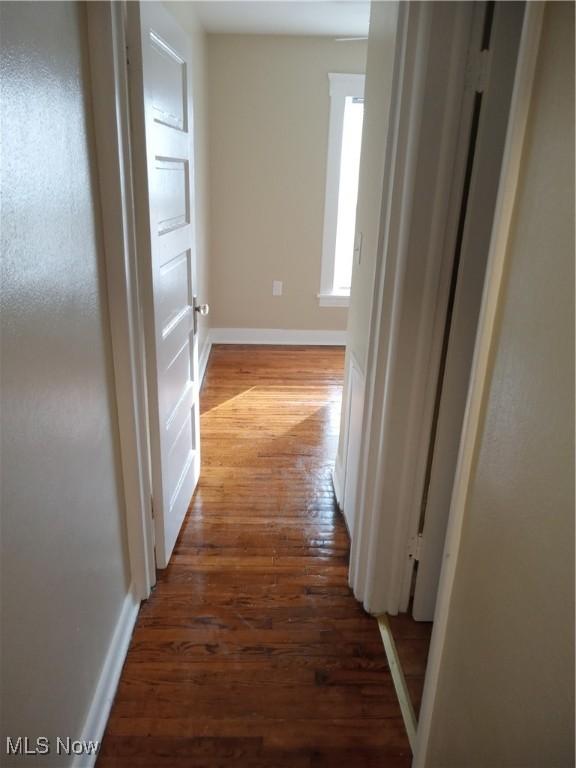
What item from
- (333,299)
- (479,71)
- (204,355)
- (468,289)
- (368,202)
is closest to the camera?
(479,71)

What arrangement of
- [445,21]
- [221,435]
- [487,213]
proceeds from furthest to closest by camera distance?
[221,435] < [487,213] < [445,21]

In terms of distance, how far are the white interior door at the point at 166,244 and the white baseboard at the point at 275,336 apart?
2.43 meters

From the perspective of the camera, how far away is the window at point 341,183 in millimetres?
4188

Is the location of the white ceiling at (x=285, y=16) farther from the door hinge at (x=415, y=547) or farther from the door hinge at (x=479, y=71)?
the door hinge at (x=415, y=547)

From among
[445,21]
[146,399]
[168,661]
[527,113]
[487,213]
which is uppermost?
[445,21]

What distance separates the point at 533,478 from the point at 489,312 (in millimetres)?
299

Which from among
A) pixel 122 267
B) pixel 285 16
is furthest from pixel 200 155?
pixel 122 267

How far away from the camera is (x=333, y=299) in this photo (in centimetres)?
474

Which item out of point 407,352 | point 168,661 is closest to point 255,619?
point 168,661

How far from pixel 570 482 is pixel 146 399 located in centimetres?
133

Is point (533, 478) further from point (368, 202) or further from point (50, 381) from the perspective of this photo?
point (368, 202)

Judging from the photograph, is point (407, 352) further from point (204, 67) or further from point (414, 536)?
point (204, 67)

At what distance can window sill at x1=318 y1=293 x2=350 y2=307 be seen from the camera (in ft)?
15.5

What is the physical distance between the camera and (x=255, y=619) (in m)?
1.83
